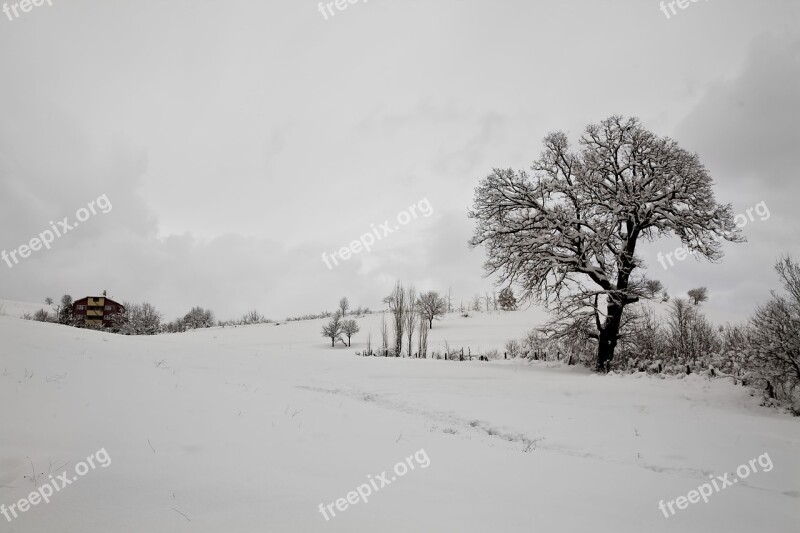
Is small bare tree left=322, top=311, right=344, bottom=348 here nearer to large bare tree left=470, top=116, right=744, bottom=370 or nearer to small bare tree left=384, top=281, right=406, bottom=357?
small bare tree left=384, top=281, right=406, bottom=357

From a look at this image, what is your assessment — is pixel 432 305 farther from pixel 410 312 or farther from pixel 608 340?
pixel 608 340

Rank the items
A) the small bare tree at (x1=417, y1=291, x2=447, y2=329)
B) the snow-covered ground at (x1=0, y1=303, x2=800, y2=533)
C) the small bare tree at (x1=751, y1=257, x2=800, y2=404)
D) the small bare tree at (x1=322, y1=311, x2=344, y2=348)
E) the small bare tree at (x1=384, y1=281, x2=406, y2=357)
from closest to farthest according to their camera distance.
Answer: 1. the snow-covered ground at (x1=0, y1=303, x2=800, y2=533)
2. the small bare tree at (x1=751, y1=257, x2=800, y2=404)
3. the small bare tree at (x1=384, y1=281, x2=406, y2=357)
4. the small bare tree at (x1=322, y1=311, x2=344, y2=348)
5. the small bare tree at (x1=417, y1=291, x2=447, y2=329)

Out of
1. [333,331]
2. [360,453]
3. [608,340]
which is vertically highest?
[333,331]

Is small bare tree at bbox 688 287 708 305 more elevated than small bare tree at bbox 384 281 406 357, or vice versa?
small bare tree at bbox 688 287 708 305

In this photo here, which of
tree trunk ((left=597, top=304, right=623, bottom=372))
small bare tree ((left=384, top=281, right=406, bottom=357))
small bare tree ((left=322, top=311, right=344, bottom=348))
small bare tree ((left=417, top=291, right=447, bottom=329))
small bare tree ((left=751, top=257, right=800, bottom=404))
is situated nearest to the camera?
small bare tree ((left=751, top=257, right=800, bottom=404))

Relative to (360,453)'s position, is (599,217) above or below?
above

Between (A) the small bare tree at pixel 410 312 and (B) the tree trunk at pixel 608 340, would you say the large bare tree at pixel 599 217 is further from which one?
(A) the small bare tree at pixel 410 312

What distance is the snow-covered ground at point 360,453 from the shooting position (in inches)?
124

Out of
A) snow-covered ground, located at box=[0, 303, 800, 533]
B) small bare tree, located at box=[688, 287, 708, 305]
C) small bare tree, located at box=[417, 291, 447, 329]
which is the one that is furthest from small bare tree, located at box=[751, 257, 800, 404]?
small bare tree, located at box=[688, 287, 708, 305]

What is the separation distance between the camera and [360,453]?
5055mm

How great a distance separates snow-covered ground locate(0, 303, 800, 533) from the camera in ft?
10.4

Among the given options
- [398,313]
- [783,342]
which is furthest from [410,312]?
[783,342]

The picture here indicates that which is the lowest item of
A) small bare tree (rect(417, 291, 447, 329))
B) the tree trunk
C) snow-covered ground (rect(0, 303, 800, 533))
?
snow-covered ground (rect(0, 303, 800, 533))

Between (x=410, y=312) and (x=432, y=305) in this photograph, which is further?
(x=432, y=305)
